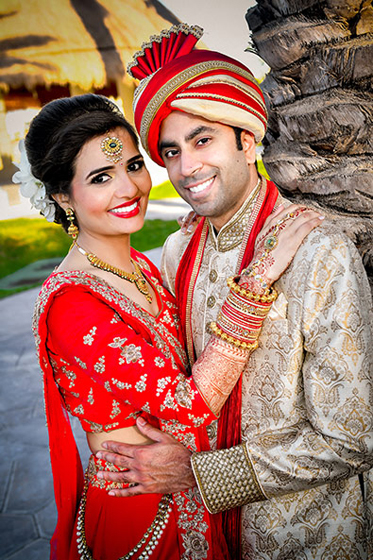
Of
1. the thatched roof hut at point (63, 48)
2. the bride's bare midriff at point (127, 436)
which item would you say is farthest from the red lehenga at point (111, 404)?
the thatched roof hut at point (63, 48)

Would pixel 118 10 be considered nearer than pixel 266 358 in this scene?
No

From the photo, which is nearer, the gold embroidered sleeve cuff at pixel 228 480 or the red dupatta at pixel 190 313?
the gold embroidered sleeve cuff at pixel 228 480

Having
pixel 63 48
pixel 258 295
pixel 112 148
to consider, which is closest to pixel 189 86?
pixel 112 148

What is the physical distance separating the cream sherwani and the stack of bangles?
0.18ft

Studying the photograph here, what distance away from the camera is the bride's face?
159 centimetres

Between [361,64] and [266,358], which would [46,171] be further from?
[361,64]

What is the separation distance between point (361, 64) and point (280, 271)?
67 cm

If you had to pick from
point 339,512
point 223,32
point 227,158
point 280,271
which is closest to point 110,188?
point 227,158

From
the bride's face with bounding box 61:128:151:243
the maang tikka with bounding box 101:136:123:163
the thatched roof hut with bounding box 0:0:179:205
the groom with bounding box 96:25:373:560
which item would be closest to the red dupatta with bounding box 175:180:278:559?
the groom with bounding box 96:25:373:560

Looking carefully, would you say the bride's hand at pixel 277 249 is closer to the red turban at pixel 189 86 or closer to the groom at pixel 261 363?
the groom at pixel 261 363

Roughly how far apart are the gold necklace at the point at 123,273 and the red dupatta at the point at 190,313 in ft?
0.38

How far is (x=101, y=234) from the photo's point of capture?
1.72 metres

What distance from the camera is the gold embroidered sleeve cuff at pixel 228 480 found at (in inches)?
53.4

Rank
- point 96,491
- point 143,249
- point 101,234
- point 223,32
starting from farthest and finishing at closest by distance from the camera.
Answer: point 143,249 < point 223,32 < point 101,234 < point 96,491
